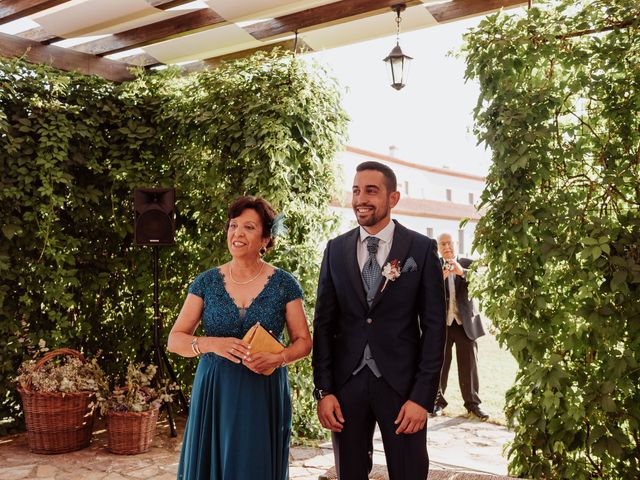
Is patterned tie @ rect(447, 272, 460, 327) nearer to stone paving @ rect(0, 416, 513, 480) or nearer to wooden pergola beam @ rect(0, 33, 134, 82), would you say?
stone paving @ rect(0, 416, 513, 480)

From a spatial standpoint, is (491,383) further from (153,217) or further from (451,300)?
(153,217)

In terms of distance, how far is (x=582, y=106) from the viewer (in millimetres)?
3016

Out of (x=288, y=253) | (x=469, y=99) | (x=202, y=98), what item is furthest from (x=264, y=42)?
(x=469, y=99)

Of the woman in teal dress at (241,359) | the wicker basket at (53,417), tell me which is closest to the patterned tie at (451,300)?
the wicker basket at (53,417)

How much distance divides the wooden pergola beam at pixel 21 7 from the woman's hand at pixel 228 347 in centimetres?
313

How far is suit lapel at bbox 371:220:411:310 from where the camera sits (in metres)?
2.42

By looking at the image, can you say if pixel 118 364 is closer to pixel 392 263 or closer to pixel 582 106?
pixel 392 263

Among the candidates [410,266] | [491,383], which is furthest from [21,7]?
[491,383]

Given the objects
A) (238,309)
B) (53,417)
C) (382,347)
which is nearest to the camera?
(382,347)

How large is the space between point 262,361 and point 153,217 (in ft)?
9.51

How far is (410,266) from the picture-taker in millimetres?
2432

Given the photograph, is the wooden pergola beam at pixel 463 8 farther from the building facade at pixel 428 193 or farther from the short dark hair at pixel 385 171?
the building facade at pixel 428 193

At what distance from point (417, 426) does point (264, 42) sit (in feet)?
13.1

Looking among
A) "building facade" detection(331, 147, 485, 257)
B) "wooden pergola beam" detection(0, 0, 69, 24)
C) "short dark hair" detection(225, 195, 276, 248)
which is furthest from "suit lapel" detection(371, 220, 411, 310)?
"building facade" detection(331, 147, 485, 257)
